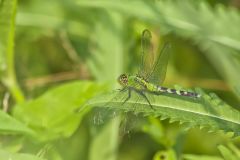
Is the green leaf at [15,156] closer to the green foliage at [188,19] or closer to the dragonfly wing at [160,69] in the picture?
the dragonfly wing at [160,69]

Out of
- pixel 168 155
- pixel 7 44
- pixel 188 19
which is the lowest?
pixel 168 155

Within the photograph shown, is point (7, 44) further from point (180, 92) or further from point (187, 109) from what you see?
point (187, 109)

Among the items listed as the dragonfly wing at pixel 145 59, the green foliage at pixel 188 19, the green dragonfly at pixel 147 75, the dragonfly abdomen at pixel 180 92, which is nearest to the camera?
the dragonfly abdomen at pixel 180 92

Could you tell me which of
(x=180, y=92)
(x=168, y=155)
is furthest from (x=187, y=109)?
(x=168, y=155)

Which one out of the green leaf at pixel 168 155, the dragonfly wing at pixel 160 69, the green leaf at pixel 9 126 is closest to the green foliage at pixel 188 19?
the dragonfly wing at pixel 160 69

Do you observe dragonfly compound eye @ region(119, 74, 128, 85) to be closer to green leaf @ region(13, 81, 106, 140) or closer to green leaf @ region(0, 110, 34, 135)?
green leaf @ region(13, 81, 106, 140)

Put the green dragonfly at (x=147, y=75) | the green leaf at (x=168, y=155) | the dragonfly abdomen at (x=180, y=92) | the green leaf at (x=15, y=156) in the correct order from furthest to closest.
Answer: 1. the green dragonfly at (x=147, y=75)
2. the green leaf at (x=168, y=155)
3. the dragonfly abdomen at (x=180, y=92)
4. the green leaf at (x=15, y=156)

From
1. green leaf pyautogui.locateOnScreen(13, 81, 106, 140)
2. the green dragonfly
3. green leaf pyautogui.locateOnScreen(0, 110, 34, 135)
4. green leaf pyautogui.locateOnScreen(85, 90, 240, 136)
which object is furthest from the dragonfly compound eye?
green leaf pyautogui.locateOnScreen(0, 110, 34, 135)
